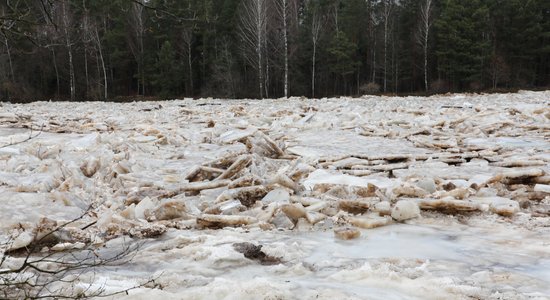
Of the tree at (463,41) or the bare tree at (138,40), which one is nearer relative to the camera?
the tree at (463,41)

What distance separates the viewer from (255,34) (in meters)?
26.8

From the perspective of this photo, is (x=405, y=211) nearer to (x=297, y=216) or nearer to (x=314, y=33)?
(x=297, y=216)

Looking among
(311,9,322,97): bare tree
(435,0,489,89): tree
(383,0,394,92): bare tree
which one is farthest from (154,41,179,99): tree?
(435,0,489,89): tree

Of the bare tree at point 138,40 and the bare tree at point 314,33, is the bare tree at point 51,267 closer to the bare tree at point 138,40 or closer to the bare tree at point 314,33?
the bare tree at point 314,33

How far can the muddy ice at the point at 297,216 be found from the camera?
1.91 meters

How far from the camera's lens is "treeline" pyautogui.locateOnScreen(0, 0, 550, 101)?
1130 inches

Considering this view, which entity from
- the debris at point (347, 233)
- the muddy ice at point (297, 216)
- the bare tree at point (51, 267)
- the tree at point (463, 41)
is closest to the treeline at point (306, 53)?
the tree at point (463, 41)

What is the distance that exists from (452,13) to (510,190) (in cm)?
2893

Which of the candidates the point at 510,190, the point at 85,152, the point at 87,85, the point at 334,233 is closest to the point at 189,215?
the point at 334,233

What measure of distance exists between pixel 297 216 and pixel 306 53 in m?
29.1

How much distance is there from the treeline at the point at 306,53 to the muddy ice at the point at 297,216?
2196 cm

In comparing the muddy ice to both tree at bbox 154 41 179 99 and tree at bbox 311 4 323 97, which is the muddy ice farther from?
tree at bbox 154 41 179 99

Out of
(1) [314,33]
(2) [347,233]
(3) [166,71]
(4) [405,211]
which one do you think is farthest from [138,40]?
(2) [347,233]

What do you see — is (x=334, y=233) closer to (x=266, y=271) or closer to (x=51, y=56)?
(x=266, y=271)
